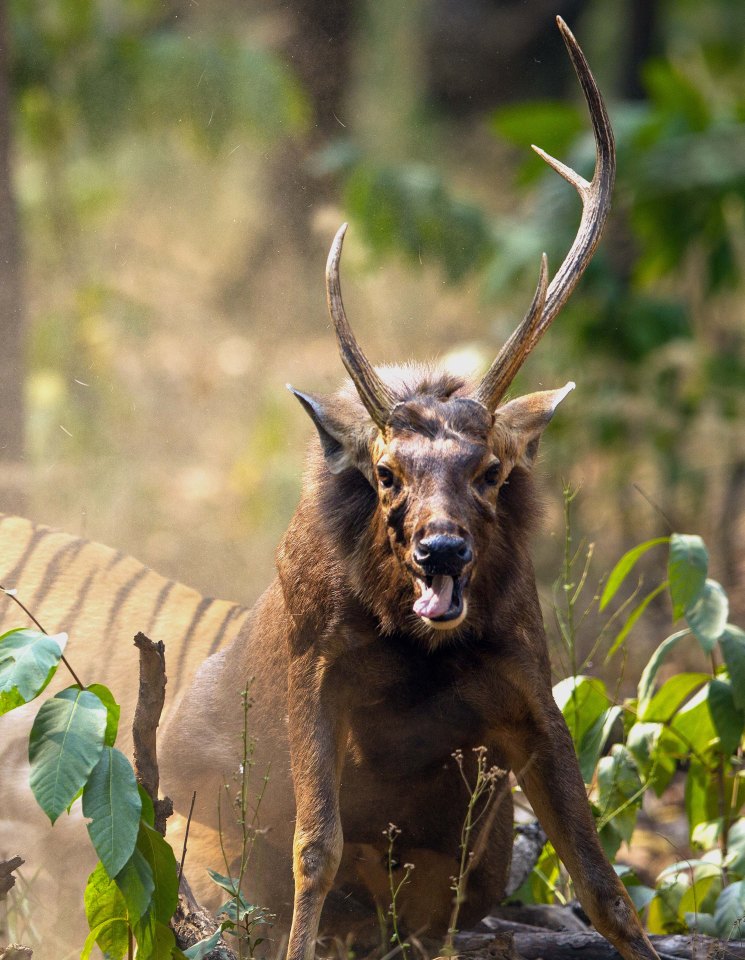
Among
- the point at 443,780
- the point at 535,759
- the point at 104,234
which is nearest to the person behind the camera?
the point at 535,759

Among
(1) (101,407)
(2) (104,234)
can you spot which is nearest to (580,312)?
(1) (101,407)

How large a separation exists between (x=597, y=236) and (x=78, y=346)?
647 centimetres

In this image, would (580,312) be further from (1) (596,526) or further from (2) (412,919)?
(2) (412,919)

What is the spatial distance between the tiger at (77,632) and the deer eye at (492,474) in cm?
139

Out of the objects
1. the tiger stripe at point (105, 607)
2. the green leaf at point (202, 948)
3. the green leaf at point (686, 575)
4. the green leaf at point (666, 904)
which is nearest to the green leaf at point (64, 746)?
the green leaf at point (202, 948)

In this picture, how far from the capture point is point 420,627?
367 centimetres

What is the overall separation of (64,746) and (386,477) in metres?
1.11

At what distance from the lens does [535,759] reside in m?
3.75

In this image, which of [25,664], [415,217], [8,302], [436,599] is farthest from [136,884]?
[415,217]

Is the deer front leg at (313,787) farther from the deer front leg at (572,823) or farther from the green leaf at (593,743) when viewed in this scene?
the green leaf at (593,743)

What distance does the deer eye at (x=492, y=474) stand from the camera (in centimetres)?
364

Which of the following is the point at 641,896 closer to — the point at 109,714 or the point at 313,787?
the point at 313,787

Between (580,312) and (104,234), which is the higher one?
(104,234)

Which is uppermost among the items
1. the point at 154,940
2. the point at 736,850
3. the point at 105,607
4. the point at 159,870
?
the point at 105,607
